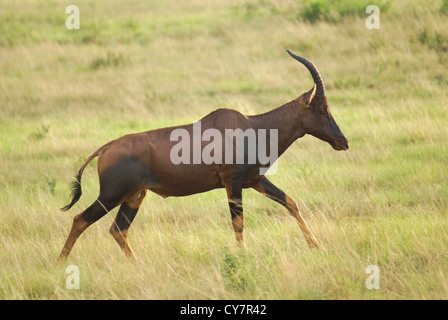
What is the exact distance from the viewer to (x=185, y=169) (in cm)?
621

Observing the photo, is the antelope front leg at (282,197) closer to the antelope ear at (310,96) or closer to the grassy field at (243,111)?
the grassy field at (243,111)

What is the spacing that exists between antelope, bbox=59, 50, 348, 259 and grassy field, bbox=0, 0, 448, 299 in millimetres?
362

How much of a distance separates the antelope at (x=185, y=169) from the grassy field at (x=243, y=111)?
36 cm

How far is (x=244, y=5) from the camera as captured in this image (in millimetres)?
21625

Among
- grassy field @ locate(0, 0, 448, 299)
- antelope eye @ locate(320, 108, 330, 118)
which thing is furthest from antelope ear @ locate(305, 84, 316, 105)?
grassy field @ locate(0, 0, 448, 299)

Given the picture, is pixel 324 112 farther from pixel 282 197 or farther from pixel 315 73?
pixel 282 197

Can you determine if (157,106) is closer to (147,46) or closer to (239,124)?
(147,46)

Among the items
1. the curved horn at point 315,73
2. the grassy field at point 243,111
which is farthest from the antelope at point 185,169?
the grassy field at point 243,111

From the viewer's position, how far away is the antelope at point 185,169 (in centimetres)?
611

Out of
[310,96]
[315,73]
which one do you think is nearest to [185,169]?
[310,96]

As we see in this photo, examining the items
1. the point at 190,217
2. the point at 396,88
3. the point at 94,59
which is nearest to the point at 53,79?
the point at 94,59

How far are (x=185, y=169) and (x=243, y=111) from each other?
6.13m
